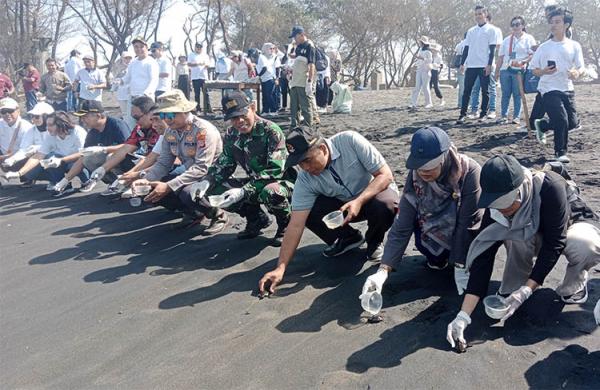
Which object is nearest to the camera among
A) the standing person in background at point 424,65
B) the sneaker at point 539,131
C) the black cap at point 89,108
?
the black cap at point 89,108

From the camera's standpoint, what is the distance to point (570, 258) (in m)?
2.66

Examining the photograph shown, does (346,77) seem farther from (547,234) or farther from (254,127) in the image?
(547,234)

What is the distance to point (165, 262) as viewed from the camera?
384 cm

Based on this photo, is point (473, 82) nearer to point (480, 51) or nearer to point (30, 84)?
point (480, 51)

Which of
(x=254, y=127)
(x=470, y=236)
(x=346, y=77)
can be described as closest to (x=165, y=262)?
(x=254, y=127)

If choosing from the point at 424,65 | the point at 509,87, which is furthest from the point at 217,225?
the point at 424,65

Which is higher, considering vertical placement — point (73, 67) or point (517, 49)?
point (73, 67)

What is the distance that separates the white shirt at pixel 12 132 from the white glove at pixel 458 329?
5970mm

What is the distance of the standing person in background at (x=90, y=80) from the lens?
1013cm

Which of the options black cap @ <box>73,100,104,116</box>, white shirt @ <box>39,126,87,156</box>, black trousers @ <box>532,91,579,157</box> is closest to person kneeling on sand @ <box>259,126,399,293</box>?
black trousers @ <box>532,91,579,157</box>

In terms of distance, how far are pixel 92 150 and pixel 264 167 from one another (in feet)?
8.57

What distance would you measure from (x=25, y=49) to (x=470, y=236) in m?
20.8

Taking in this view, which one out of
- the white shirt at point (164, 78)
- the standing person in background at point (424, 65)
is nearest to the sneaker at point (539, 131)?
Result: the standing person in background at point (424, 65)

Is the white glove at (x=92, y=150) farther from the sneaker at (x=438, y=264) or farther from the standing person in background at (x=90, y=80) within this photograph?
the standing person in background at (x=90, y=80)
